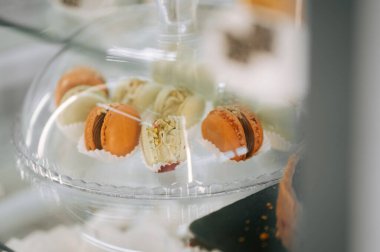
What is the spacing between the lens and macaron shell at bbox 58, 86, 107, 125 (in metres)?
0.67

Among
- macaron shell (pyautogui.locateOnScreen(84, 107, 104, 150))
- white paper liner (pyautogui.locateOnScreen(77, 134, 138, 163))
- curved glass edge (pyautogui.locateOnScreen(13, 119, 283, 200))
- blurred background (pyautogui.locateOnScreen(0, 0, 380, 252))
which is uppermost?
blurred background (pyautogui.locateOnScreen(0, 0, 380, 252))

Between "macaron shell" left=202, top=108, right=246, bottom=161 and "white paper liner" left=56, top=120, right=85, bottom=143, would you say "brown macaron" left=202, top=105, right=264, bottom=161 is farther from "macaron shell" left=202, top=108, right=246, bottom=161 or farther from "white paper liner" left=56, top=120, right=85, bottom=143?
"white paper liner" left=56, top=120, right=85, bottom=143

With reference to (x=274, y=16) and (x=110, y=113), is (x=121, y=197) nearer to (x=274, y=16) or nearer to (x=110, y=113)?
(x=110, y=113)

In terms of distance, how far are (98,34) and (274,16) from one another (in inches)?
9.0

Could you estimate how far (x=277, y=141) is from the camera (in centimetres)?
64

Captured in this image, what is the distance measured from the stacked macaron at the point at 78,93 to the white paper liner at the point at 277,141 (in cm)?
19

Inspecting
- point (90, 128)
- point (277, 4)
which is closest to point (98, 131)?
point (90, 128)

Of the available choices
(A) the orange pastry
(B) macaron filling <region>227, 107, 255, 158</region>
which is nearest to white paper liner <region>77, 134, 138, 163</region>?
(B) macaron filling <region>227, 107, 255, 158</region>

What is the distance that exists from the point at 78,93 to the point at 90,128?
0.23ft

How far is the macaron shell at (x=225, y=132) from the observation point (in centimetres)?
61

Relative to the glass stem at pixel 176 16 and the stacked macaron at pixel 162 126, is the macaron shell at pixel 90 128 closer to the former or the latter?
the stacked macaron at pixel 162 126

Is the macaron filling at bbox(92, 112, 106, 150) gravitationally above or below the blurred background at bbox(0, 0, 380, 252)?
below

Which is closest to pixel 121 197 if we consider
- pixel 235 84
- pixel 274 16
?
pixel 235 84

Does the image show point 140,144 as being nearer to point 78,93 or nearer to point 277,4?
point 78,93
